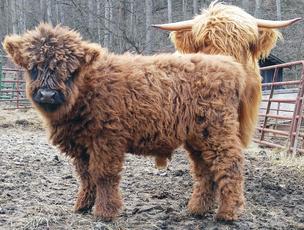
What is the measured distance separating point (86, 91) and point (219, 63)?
1146 mm

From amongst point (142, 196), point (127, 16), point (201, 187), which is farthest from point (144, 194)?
point (127, 16)

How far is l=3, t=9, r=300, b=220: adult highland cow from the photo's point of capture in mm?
3793

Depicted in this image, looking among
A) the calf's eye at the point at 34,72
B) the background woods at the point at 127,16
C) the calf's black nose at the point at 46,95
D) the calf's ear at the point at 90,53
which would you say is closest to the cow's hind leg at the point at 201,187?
the calf's ear at the point at 90,53

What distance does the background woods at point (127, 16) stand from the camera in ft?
74.0

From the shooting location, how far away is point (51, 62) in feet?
12.3

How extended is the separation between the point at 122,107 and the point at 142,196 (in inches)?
53.8

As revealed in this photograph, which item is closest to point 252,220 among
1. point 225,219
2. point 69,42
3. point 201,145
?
point 225,219

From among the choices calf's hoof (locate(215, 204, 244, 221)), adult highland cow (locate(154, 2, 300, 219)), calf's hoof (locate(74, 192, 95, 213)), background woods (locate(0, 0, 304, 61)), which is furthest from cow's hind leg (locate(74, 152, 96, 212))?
background woods (locate(0, 0, 304, 61))

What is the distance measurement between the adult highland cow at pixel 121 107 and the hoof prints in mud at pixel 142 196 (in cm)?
20

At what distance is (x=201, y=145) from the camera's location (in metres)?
4.11

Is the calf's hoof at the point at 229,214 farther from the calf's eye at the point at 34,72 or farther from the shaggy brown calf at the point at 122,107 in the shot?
the calf's eye at the point at 34,72

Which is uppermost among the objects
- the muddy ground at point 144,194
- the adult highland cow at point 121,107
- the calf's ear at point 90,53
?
the calf's ear at point 90,53

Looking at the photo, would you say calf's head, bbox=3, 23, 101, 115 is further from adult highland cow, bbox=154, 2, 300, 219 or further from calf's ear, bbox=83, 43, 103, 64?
adult highland cow, bbox=154, 2, 300, 219

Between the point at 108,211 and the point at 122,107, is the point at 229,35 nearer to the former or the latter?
the point at 122,107
